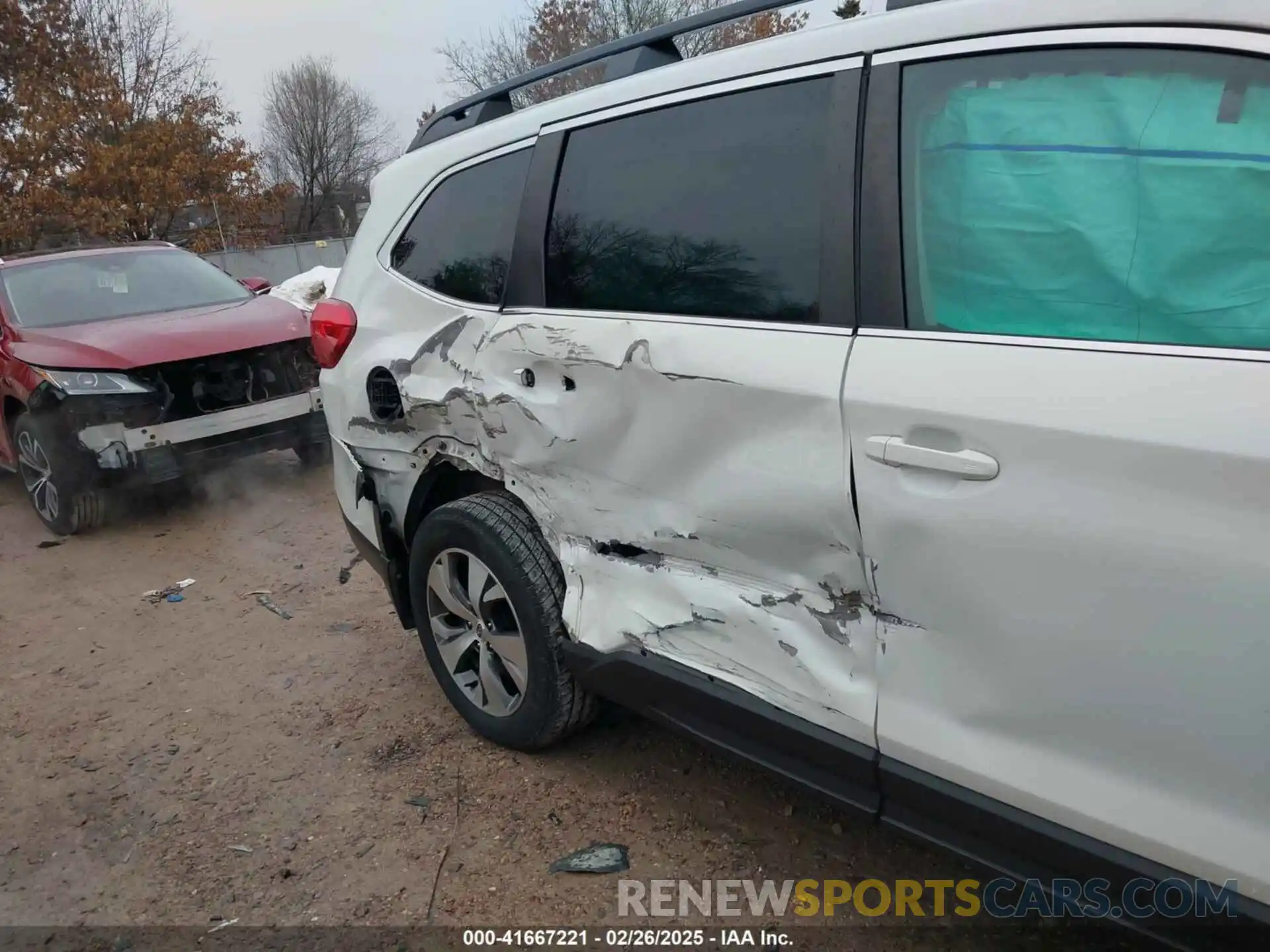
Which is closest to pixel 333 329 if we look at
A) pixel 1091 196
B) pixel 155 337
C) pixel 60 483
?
pixel 1091 196

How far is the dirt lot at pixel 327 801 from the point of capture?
2.48 meters

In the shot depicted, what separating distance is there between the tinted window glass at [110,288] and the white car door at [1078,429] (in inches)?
236

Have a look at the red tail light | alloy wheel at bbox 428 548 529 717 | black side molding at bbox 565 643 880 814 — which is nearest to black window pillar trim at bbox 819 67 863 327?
black side molding at bbox 565 643 880 814

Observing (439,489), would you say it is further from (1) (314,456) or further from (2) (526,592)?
(1) (314,456)

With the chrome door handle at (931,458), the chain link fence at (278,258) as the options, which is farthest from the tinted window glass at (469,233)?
the chain link fence at (278,258)

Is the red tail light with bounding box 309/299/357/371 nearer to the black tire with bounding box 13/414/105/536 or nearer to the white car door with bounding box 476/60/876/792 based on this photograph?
the white car door with bounding box 476/60/876/792

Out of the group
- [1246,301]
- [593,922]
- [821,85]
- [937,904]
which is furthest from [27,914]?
[1246,301]

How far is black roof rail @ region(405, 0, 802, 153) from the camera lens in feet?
6.85

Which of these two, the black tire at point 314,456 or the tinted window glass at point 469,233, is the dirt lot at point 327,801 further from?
the black tire at point 314,456

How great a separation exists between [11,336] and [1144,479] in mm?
6597

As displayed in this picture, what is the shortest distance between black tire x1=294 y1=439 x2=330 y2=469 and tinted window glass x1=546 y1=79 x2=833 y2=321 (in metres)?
4.40

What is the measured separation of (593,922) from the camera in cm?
234

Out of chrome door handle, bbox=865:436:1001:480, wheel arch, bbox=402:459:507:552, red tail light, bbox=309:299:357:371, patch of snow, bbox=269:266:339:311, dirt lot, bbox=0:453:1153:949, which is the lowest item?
dirt lot, bbox=0:453:1153:949

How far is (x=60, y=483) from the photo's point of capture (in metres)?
5.57
